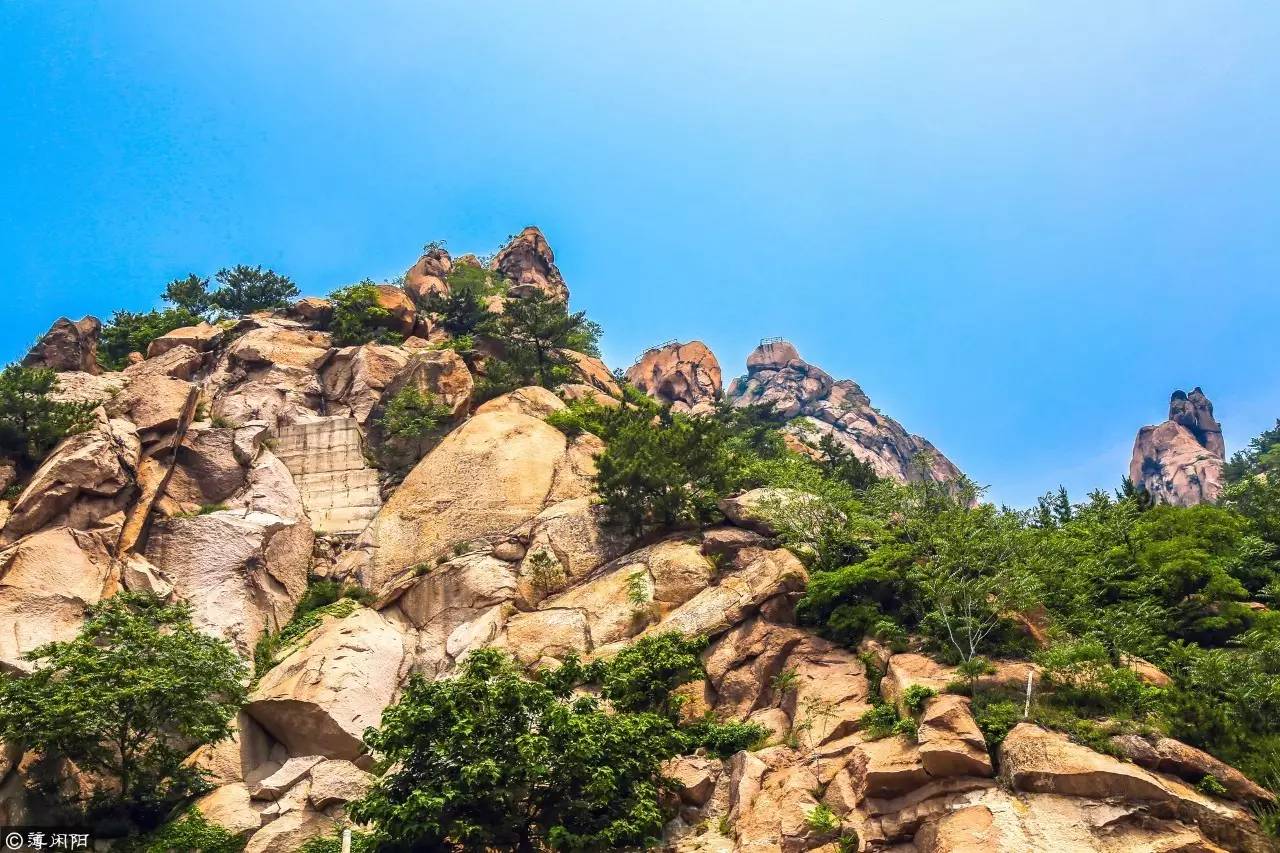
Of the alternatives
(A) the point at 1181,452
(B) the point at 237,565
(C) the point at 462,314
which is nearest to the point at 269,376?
(C) the point at 462,314

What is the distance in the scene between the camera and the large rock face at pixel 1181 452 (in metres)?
94.2

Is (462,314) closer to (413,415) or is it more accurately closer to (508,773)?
(413,415)

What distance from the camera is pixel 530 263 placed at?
3179 inches

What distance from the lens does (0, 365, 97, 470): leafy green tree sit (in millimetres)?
33125

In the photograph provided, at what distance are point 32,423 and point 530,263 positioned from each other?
51459 millimetres

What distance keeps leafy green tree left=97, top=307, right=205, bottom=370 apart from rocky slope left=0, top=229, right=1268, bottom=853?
3.54m

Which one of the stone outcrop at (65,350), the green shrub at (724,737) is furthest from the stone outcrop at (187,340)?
the green shrub at (724,737)

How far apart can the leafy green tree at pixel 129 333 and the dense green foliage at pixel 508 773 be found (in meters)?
39.4

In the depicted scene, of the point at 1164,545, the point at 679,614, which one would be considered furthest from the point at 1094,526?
the point at 679,614

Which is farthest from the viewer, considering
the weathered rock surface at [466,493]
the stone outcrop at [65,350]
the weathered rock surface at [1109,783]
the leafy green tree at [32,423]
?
the stone outcrop at [65,350]

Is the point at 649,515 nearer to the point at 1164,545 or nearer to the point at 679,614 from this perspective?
the point at 679,614

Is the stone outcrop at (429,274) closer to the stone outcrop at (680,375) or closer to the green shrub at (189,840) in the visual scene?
the stone outcrop at (680,375)

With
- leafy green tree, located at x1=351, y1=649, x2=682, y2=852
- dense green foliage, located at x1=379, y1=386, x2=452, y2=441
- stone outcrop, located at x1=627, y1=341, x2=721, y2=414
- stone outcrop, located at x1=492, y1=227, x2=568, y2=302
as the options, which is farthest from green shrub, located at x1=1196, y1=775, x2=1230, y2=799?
stone outcrop, located at x1=492, y1=227, x2=568, y2=302

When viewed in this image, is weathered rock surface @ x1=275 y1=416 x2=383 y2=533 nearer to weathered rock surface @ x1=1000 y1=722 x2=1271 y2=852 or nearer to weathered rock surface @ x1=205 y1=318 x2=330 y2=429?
weathered rock surface @ x1=205 y1=318 x2=330 y2=429
